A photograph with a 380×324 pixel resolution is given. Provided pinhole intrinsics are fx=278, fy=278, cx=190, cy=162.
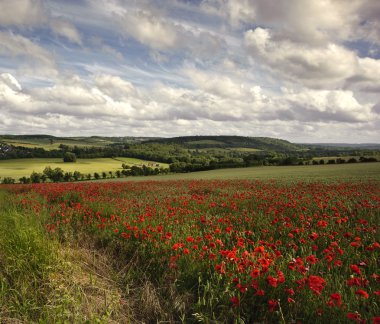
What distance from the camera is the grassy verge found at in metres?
3.34

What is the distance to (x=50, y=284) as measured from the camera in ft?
12.4

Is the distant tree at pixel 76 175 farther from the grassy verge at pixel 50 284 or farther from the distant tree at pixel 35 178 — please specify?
the grassy verge at pixel 50 284

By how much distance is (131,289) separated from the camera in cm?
402

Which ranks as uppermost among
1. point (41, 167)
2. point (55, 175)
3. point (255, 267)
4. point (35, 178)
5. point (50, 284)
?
point (255, 267)

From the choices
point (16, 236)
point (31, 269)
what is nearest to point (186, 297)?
point (31, 269)

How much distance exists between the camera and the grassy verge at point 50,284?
132 inches

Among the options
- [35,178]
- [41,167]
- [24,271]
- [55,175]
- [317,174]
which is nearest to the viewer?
[24,271]

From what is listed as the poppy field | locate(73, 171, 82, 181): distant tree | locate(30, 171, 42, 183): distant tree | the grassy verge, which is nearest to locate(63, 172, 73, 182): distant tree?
locate(73, 171, 82, 181): distant tree

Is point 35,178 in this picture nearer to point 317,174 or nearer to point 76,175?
point 76,175

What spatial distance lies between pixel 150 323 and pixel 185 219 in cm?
345

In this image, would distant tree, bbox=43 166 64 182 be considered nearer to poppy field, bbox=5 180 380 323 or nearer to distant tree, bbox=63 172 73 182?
distant tree, bbox=63 172 73 182

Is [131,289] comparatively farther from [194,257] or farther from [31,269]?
[31,269]

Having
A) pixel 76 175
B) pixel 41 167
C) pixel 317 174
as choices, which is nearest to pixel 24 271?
pixel 317 174

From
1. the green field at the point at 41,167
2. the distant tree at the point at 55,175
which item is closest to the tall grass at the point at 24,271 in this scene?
the distant tree at the point at 55,175
